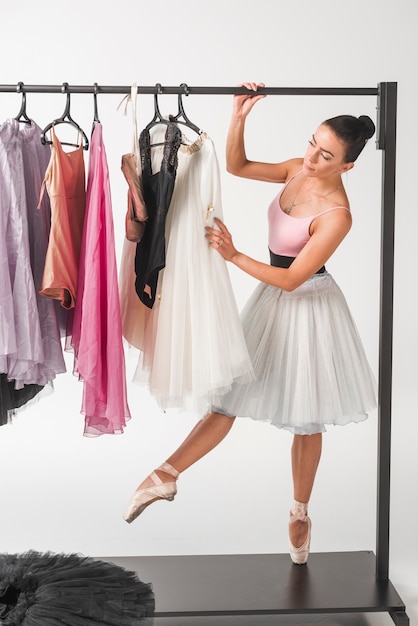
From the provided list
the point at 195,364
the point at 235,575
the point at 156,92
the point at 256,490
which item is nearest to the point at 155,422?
the point at 256,490

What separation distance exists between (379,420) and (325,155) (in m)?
1.02

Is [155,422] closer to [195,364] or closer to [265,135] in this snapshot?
[265,135]

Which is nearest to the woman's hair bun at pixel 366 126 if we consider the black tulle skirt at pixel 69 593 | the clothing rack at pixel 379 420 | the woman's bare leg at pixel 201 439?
the clothing rack at pixel 379 420

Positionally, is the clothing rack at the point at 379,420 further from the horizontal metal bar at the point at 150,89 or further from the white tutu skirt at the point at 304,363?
the white tutu skirt at the point at 304,363

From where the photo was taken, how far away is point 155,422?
523 centimetres

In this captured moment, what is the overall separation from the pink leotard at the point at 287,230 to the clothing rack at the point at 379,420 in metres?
0.26

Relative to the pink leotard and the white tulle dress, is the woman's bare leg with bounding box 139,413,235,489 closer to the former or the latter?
the white tulle dress

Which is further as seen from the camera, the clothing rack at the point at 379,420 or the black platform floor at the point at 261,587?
the black platform floor at the point at 261,587

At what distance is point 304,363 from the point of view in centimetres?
343

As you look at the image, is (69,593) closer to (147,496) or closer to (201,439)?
(147,496)

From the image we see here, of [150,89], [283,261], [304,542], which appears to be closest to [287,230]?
[283,261]

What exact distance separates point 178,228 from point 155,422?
2225mm

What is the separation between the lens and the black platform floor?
342 cm

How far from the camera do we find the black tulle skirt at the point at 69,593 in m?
3.15
